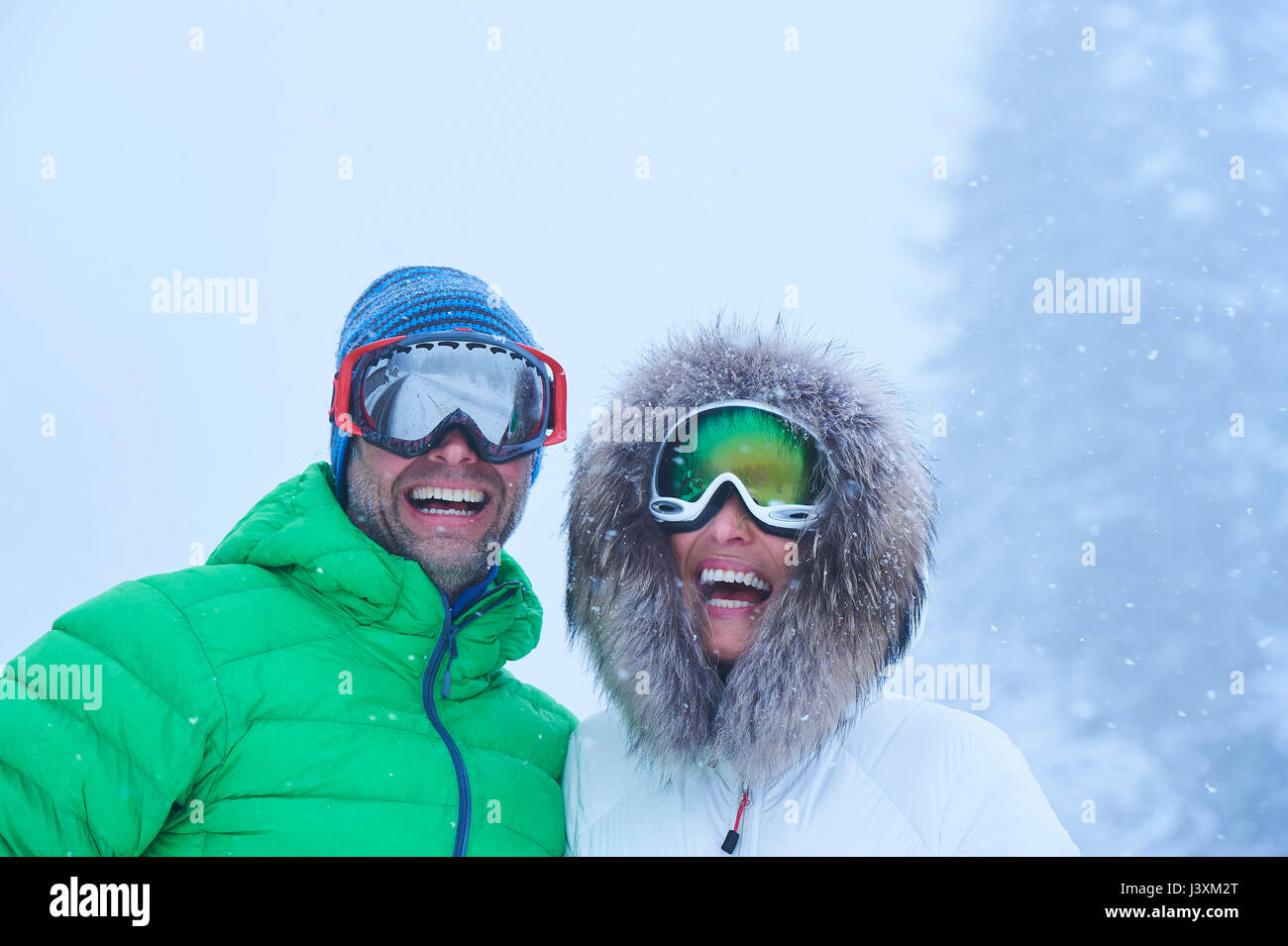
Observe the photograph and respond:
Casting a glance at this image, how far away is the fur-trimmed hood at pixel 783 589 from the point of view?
6.30 ft

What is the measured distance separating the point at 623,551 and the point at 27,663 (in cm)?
116

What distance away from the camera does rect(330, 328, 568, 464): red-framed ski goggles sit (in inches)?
87.8

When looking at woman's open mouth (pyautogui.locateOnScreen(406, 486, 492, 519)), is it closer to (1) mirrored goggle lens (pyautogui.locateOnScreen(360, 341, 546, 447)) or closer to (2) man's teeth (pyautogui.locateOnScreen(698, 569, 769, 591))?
(1) mirrored goggle lens (pyautogui.locateOnScreen(360, 341, 546, 447))

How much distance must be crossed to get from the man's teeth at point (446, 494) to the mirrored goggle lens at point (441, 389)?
0.43ft

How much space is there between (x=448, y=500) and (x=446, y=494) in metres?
0.03

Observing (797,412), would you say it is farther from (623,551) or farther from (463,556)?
(463,556)

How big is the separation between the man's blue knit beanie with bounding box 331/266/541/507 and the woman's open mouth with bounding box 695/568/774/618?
0.85 metres

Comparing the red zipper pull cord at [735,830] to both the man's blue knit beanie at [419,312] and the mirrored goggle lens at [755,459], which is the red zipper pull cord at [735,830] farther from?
the man's blue knit beanie at [419,312]

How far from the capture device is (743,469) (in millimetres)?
2012

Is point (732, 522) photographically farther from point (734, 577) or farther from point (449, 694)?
point (449, 694)

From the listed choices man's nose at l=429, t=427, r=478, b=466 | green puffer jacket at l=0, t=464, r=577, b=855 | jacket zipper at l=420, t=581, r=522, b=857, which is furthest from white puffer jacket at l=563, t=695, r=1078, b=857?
man's nose at l=429, t=427, r=478, b=466

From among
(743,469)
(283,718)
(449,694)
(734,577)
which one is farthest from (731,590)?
(283,718)

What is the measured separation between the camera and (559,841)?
1.97 m
